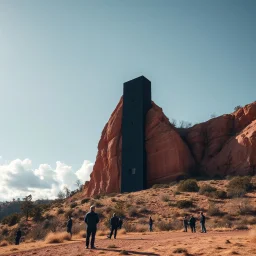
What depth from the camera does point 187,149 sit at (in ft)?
149

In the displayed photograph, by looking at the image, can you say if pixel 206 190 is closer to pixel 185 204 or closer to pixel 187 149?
pixel 185 204

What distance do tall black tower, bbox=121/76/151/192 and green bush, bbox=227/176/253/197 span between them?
47.3 ft

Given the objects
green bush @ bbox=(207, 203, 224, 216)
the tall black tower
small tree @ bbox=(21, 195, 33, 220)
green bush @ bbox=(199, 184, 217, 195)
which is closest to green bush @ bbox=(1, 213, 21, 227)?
small tree @ bbox=(21, 195, 33, 220)

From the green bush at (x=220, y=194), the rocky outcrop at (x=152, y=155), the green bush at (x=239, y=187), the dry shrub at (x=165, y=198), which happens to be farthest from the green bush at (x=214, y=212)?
the rocky outcrop at (x=152, y=155)

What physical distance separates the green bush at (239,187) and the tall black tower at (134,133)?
47.3 feet

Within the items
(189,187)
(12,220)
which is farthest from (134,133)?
(12,220)

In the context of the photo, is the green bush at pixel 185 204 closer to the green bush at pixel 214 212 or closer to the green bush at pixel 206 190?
the green bush at pixel 214 212

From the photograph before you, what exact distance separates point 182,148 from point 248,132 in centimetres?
1004

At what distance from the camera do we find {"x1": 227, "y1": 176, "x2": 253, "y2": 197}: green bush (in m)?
28.2

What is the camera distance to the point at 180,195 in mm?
31875

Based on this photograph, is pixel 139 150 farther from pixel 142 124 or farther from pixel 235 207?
pixel 235 207

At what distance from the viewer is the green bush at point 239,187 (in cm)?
2825

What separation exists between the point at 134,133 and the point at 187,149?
9.12m

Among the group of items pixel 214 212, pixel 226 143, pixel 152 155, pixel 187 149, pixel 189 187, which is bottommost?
pixel 214 212
